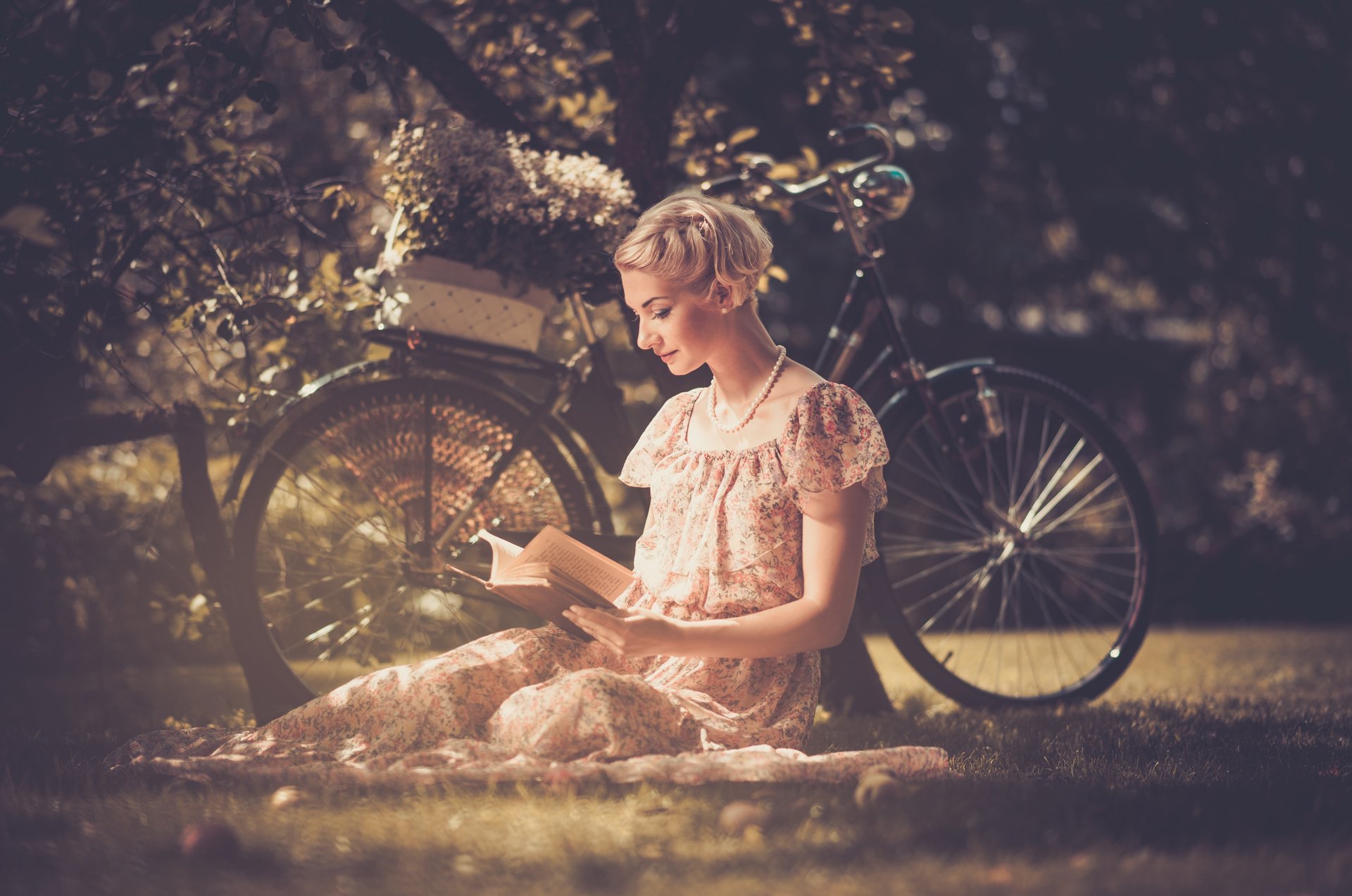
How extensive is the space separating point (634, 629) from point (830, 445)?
0.59m

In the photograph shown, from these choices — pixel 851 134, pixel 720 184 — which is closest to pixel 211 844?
pixel 720 184

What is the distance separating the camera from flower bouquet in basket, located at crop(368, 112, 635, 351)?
2938 mm

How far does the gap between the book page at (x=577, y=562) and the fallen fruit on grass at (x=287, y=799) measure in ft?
1.91

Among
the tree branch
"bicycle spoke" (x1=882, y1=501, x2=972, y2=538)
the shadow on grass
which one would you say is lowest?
the shadow on grass

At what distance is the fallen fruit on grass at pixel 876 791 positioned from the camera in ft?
6.47

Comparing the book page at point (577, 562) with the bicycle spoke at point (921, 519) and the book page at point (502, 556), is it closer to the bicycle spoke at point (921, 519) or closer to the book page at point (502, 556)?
the book page at point (502, 556)

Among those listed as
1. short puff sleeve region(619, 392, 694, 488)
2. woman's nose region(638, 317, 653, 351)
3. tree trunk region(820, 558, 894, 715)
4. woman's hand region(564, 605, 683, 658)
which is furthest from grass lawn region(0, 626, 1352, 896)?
woman's nose region(638, 317, 653, 351)

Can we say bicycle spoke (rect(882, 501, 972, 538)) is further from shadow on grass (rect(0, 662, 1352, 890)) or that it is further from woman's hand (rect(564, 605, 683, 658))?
woman's hand (rect(564, 605, 683, 658))

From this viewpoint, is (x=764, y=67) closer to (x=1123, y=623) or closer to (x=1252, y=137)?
(x=1252, y=137)

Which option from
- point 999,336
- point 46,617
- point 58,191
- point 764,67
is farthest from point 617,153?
point 999,336

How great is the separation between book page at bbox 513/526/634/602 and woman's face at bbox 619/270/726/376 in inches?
17.1

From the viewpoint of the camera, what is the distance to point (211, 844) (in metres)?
1.71

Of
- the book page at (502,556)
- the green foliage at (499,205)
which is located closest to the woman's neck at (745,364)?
the book page at (502,556)

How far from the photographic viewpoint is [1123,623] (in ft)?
11.4
